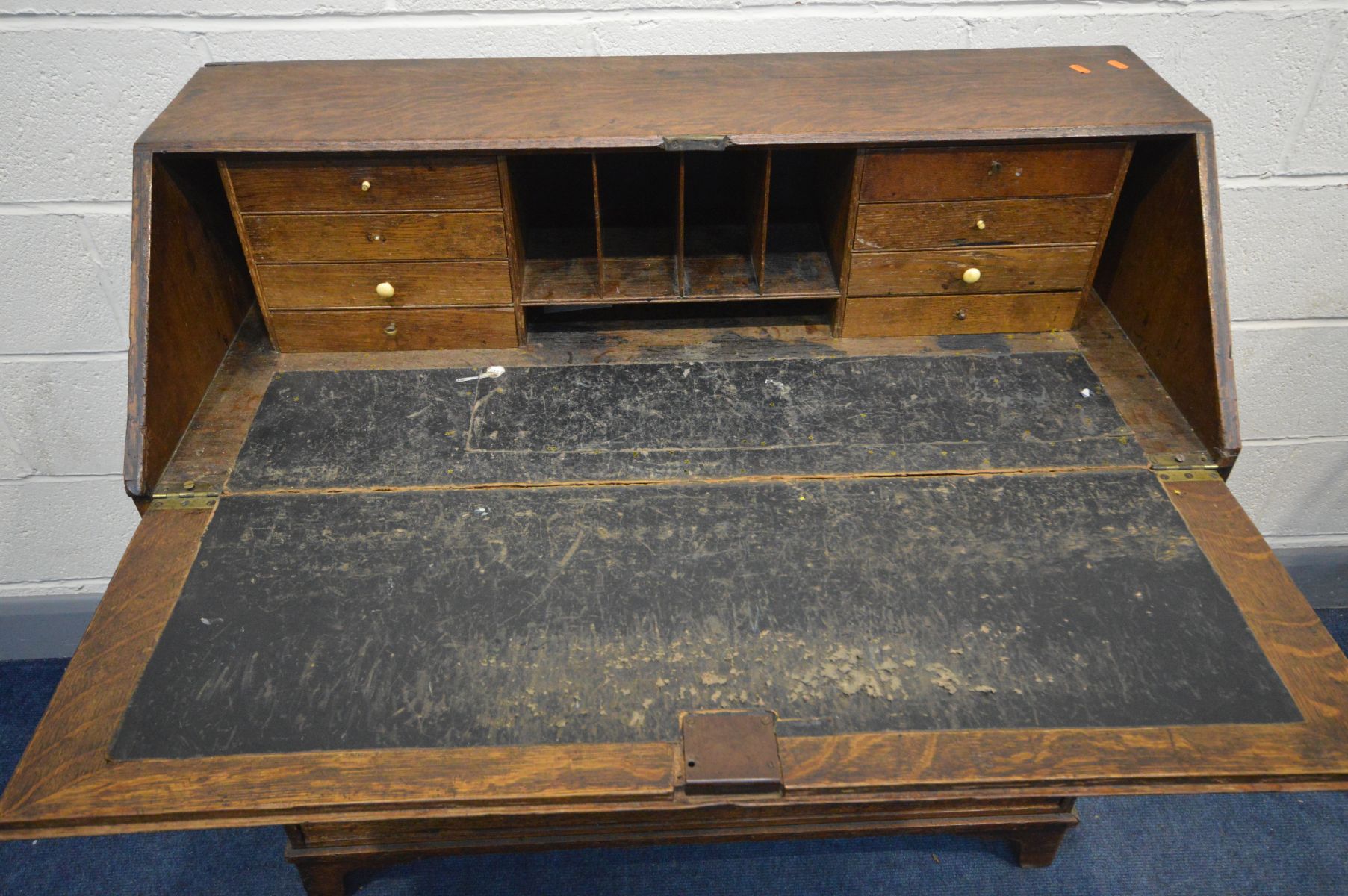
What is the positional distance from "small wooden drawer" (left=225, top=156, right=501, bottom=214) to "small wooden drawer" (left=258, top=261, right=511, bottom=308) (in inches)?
3.7

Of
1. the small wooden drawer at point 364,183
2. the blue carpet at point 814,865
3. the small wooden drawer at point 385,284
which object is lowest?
the blue carpet at point 814,865

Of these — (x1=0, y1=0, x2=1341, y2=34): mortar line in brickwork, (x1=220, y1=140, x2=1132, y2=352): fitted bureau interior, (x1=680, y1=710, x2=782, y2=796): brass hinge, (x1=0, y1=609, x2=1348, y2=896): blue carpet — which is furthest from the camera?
(x1=0, y1=609, x2=1348, y2=896): blue carpet

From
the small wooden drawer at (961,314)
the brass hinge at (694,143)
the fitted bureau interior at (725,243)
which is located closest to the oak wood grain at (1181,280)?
the fitted bureau interior at (725,243)

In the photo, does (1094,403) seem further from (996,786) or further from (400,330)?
(400,330)

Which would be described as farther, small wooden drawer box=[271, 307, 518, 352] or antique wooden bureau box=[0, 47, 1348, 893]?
small wooden drawer box=[271, 307, 518, 352]

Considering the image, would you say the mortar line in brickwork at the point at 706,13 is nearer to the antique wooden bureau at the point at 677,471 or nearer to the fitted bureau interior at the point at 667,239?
the antique wooden bureau at the point at 677,471

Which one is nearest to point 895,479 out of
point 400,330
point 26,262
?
point 400,330

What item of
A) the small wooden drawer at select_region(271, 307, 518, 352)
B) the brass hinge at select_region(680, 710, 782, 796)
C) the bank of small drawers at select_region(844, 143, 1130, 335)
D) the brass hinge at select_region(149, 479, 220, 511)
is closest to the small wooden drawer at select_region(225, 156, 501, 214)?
the small wooden drawer at select_region(271, 307, 518, 352)

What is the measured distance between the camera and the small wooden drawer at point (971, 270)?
136 cm

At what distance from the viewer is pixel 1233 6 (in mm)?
1528

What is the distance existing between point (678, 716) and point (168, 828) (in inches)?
20.2

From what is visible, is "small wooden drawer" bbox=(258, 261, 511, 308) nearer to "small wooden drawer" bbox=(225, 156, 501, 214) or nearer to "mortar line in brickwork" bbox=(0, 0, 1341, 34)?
"small wooden drawer" bbox=(225, 156, 501, 214)

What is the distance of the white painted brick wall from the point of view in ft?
4.90

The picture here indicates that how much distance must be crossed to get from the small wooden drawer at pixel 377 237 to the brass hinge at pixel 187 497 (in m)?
0.36
